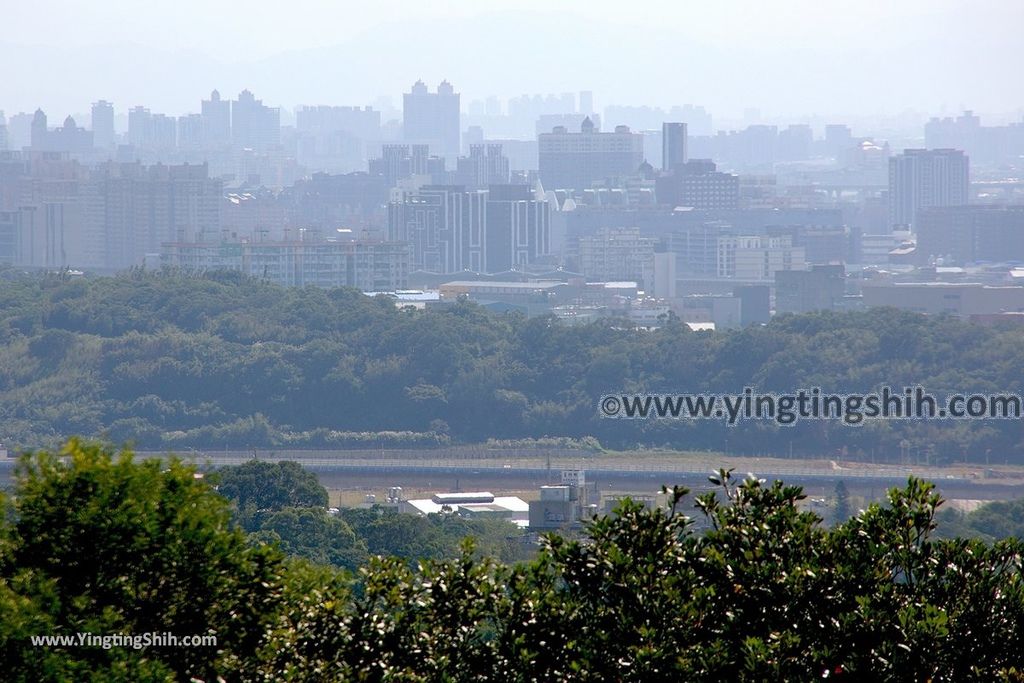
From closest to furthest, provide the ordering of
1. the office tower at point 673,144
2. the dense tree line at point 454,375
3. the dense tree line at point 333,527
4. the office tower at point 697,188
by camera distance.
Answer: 1. the dense tree line at point 333,527
2. the dense tree line at point 454,375
3. the office tower at point 697,188
4. the office tower at point 673,144

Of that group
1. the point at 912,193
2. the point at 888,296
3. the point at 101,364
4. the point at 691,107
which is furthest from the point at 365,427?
the point at 691,107

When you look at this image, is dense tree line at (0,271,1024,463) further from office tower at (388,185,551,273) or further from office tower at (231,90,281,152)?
office tower at (231,90,281,152)

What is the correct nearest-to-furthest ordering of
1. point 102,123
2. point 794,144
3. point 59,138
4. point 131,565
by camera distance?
1. point 131,565
2. point 59,138
3. point 102,123
4. point 794,144

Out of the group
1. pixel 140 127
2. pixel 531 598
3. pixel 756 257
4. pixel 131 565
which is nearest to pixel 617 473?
pixel 531 598

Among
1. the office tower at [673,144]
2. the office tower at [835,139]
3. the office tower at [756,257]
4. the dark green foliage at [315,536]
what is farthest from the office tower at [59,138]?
the dark green foliage at [315,536]

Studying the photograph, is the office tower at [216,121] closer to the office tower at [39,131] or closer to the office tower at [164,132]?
the office tower at [164,132]

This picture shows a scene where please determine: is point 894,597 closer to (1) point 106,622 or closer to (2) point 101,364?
(1) point 106,622

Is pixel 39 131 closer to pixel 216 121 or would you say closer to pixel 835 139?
pixel 216 121
